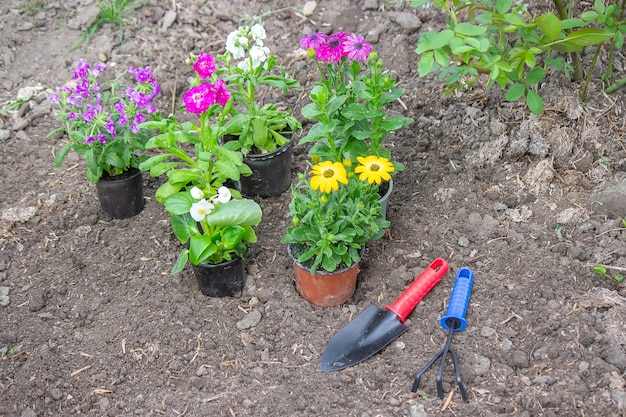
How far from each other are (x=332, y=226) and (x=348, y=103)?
0.55m

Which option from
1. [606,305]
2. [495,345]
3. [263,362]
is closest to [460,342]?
[495,345]

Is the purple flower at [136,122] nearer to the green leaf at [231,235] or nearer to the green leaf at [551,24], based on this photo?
the green leaf at [231,235]

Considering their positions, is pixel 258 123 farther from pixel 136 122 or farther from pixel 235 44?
pixel 136 122

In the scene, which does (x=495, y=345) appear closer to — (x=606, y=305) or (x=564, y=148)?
(x=606, y=305)

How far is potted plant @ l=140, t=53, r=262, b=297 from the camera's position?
2.59 m

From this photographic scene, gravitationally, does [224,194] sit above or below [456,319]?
above

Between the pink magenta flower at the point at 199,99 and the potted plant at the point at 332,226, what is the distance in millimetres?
478

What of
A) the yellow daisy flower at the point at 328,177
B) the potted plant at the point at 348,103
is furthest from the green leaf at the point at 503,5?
the yellow daisy flower at the point at 328,177

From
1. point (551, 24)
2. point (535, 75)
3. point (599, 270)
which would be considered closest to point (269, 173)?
point (535, 75)

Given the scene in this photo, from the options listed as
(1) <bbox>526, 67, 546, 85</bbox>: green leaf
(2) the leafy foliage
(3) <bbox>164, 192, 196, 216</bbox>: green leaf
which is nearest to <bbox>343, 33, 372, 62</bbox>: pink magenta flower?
(2) the leafy foliage

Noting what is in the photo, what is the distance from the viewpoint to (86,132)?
295 cm

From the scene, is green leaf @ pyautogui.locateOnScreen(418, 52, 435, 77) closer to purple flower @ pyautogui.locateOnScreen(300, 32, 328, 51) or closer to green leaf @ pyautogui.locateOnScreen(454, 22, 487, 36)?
green leaf @ pyautogui.locateOnScreen(454, 22, 487, 36)

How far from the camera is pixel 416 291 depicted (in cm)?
265

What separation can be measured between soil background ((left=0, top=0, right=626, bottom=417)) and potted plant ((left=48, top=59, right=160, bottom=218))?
0.24m
